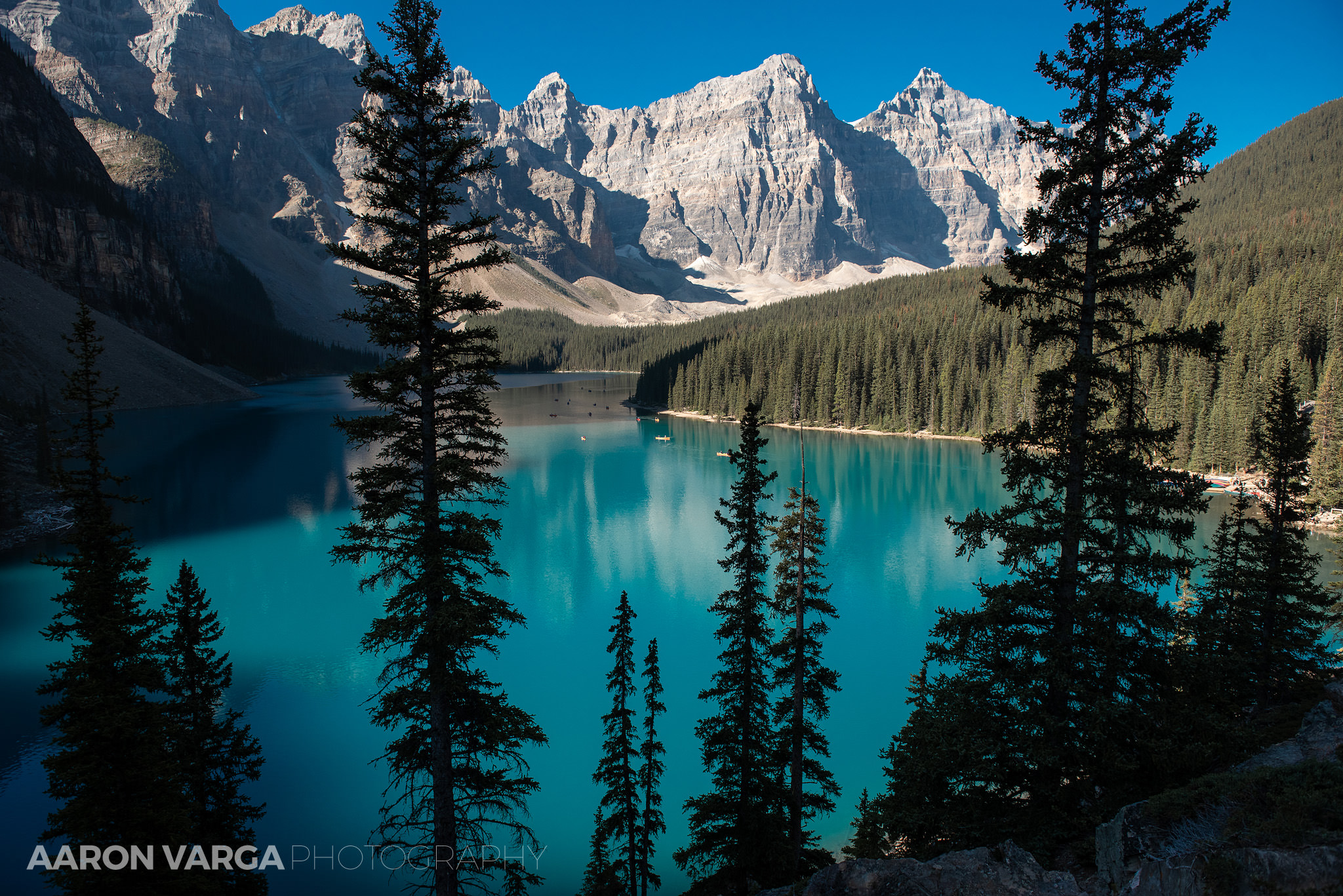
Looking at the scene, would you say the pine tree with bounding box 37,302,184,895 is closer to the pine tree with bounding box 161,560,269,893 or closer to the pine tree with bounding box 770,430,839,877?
the pine tree with bounding box 161,560,269,893

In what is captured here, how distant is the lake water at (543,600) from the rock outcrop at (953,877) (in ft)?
34.1

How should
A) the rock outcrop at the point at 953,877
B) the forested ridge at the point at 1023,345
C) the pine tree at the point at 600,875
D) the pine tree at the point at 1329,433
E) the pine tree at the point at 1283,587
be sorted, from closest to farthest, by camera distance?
the rock outcrop at the point at 953,877 → the pine tree at the point at 600,875 → the pine tree at the point at 1283,587 → the pine tree at the point at 1329,433 → the forested ridge at the point at 1023,345

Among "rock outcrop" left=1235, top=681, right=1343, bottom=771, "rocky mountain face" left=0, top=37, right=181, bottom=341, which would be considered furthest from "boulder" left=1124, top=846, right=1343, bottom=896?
"rocky mountain face" left=0, top=37, right=181, bottom=341

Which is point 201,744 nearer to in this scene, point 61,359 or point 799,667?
point 799,667

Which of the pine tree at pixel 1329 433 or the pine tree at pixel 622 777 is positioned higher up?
the pine tree at pixel 1329 433

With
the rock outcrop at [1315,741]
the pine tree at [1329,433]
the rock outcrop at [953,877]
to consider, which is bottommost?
the rock outcrop at [953,877]

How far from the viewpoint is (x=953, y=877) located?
766 centimetres

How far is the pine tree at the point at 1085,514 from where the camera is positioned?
30.9 feet

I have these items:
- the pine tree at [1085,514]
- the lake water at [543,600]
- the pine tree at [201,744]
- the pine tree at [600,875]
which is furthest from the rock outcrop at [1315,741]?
the pine tree at [201,744]

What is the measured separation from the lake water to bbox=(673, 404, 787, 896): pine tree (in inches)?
148

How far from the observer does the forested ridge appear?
64.9 meters

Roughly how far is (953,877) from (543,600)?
29.5 metres

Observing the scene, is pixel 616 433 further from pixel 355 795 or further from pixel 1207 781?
pixel 1207 781

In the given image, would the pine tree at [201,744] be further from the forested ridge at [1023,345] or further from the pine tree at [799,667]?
the forested ridge at [1023,345]
